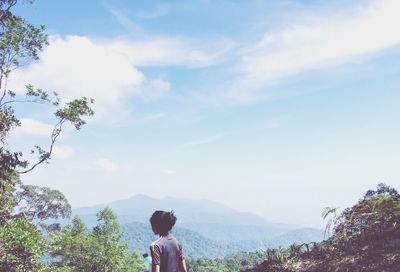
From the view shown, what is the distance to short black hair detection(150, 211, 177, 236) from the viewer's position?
4.79m

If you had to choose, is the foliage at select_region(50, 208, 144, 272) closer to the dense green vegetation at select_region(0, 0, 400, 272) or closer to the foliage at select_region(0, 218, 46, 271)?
the dense green vegetation at select_region(0, 0, 400, 272)

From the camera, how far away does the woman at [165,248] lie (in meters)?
4.66

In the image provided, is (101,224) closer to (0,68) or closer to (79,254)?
(79,254)

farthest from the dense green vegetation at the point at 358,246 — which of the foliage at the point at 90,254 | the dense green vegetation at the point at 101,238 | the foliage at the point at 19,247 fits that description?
the foliage at the point at 90,254

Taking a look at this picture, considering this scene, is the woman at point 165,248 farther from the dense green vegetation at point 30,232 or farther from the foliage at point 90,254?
the foliage at point 90,254

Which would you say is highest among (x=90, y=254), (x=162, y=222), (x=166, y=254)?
(x=162, y=222)

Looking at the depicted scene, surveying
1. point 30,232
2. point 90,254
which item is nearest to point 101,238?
point 90,254

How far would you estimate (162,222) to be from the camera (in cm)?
480

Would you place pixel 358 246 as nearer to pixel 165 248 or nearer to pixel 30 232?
pixel 165 248

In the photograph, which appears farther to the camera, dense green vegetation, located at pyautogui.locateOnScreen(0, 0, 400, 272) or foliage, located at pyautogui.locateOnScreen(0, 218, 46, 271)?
foliage, located at pyautogui.locateOnScreen(0, 218, 46, 271)

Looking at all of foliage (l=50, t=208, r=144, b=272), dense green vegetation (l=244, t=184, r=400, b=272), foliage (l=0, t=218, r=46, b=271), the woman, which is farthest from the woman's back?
foliage (l=50, t=208, r=144, b=272)

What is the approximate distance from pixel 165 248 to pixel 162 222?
0.95ft

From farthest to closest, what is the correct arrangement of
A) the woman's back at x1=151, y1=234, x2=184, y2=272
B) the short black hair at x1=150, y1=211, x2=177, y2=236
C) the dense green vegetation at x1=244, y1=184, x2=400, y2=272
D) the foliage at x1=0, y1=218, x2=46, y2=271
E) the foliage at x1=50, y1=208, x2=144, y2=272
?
1. the foliage at x1=50, y1=208, x2=144, y2=272
2. the foliage at x1=0, y1=218, x2=46, y2=271
3. the dense green vegetation at x1=244, y1=184, x2=400, y2=272
4. the short black hair at x1=150, y1=211, x2=177, y2=236
5. the woman's back at x1=151, y1=234, x2=184, y2=272

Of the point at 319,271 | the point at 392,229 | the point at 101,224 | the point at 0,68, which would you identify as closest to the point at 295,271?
the point at 319,271
